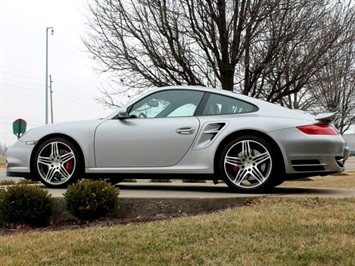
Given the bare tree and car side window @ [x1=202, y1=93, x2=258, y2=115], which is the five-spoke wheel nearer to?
car side window @ [x1=202, y1=93, x2=258, y2=115]

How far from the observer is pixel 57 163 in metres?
5.84

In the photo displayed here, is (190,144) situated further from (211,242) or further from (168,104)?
(211,242)

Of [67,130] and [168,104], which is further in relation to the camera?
[67,130]

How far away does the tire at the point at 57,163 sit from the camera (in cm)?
572

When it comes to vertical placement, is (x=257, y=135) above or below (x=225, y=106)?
below

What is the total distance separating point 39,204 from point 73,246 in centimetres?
141

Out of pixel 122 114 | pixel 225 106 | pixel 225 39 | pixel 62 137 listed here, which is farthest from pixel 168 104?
pixel 225 39

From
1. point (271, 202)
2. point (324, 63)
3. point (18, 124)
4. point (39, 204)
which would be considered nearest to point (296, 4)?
point (324, 63)

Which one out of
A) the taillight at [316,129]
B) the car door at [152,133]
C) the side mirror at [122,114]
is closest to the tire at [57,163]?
the car door at [152,133]

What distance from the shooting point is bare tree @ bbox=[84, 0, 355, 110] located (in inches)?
400

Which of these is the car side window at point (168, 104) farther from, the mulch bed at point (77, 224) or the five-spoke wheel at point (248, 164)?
the mulch bed at point (77, 224)

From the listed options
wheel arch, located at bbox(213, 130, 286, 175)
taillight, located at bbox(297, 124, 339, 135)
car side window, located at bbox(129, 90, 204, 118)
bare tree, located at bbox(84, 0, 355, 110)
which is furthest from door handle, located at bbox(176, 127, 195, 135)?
bare tree, located at bbox(84, 0, 355, 110)

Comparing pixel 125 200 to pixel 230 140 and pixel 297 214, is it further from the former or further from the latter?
pixel 297 214

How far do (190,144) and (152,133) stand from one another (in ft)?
1.59
